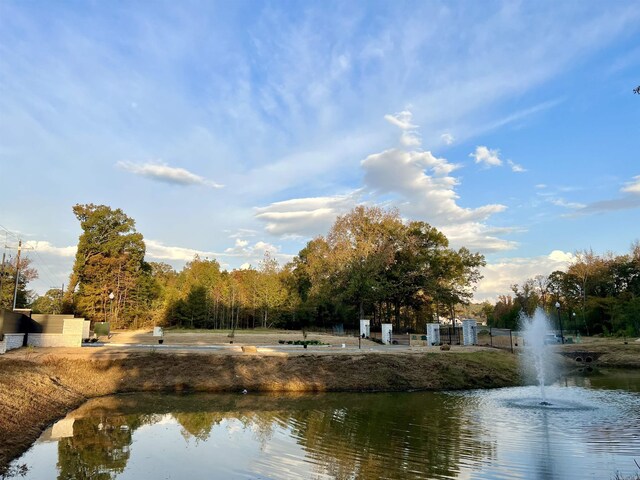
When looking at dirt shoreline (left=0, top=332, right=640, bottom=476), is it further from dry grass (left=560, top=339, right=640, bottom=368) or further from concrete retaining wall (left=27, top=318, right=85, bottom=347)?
dry grass (left=560, top=339, right=640, bottom=368)

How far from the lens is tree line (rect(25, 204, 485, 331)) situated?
54406 mm

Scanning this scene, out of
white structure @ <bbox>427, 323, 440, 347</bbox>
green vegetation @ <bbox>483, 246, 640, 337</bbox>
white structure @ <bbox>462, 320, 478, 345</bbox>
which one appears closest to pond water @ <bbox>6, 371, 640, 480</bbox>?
white structure @ <bbox>427, 323, 440, 347</bbox>

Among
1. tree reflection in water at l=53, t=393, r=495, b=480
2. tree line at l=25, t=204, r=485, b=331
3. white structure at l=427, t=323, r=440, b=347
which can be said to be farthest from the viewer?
tree line at l=25, t=204, r=485, b=331

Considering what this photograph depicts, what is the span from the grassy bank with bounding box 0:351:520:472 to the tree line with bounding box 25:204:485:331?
24.0 metres

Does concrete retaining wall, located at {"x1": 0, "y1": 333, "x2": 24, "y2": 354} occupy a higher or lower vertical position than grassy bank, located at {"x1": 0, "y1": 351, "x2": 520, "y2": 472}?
higher

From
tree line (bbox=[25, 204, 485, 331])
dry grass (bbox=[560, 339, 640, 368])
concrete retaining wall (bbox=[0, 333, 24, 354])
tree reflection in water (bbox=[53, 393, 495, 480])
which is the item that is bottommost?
tree reflection in water (bbox=[53, 393, 495, 480])

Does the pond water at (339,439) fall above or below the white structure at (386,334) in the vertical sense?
below

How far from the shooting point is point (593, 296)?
221 feet

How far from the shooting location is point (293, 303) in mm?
65062

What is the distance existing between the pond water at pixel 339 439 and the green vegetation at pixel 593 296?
43802 mm

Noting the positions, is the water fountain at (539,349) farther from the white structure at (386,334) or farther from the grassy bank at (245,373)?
the white structure at (386,334)

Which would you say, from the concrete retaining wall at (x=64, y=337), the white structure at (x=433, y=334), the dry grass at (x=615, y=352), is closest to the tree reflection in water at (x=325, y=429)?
the concrete retaining wall at (x=64, y=337)

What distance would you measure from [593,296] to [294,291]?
148 feet

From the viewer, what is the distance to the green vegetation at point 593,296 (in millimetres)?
57406
